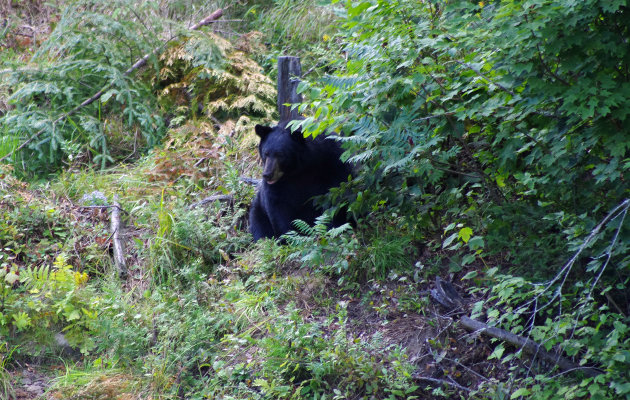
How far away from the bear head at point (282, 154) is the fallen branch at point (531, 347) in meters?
2.65

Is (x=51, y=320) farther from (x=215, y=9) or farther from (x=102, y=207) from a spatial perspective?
(x=215, y=9)

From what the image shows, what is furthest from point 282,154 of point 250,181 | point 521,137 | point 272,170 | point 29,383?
point 29,383

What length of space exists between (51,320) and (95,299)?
512 mm

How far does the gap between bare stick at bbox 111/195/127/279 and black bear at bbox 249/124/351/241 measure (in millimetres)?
1392

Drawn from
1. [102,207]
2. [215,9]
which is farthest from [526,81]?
[215,9]

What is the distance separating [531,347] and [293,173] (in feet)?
10.4

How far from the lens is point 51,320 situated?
5.73 metres

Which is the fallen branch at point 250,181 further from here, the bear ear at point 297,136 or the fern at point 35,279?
the fern at point 35,279

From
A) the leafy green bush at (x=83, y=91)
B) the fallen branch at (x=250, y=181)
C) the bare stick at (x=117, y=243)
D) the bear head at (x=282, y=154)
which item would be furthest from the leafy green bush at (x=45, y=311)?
the leafy green bush at (x=83, y=91)

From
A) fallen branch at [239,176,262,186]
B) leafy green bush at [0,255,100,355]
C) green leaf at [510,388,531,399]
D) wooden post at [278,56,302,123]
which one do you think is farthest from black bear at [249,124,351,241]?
green leaf at [510,388,531,399]

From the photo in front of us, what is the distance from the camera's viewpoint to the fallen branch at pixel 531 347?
3.65 m

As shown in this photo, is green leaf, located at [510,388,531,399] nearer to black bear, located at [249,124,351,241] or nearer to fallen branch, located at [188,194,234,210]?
black bear, located at [249,124,351,241]

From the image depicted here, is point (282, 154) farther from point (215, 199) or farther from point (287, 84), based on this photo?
point (215, 199)

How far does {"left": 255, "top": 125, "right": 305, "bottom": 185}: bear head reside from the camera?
6.20m
